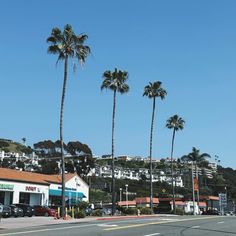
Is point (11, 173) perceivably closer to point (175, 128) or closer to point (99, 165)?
point (175, 128)

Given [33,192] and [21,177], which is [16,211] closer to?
[21,177]

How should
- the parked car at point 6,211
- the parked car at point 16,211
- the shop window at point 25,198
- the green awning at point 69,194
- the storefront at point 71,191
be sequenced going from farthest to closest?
the storefront at point 71,191 < the green awning at point 69,194 < the shop window at point 25,198 < the parked car at point 16,211 < the parked car at point 6,211

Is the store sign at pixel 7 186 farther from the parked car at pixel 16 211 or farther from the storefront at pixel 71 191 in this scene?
the parked car at pixel 16 211

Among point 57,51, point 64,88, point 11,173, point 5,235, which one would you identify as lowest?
point 5,235

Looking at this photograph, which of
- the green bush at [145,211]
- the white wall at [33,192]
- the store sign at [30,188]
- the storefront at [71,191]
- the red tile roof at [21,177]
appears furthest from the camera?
the storefront at [71,191]

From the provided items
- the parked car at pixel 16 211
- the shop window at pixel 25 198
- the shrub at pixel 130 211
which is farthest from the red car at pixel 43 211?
the shop window at pixel 25 198

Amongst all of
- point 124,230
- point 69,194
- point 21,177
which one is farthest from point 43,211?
point 124,230

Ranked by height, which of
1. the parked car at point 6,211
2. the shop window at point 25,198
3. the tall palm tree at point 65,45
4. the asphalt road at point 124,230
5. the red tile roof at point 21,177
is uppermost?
the tall palm tree at point 65,45

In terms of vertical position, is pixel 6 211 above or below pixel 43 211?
below

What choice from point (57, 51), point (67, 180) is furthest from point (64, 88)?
point (67, 180)

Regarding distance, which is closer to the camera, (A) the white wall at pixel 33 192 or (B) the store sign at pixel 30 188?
(A) the white wall at pixel 33 192

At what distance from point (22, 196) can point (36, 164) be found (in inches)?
3386

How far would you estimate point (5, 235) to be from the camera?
67.6 ft

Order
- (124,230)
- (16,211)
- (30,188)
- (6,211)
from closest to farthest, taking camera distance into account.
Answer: (124,230)
(6,211)
(16,211)
(30,188)
